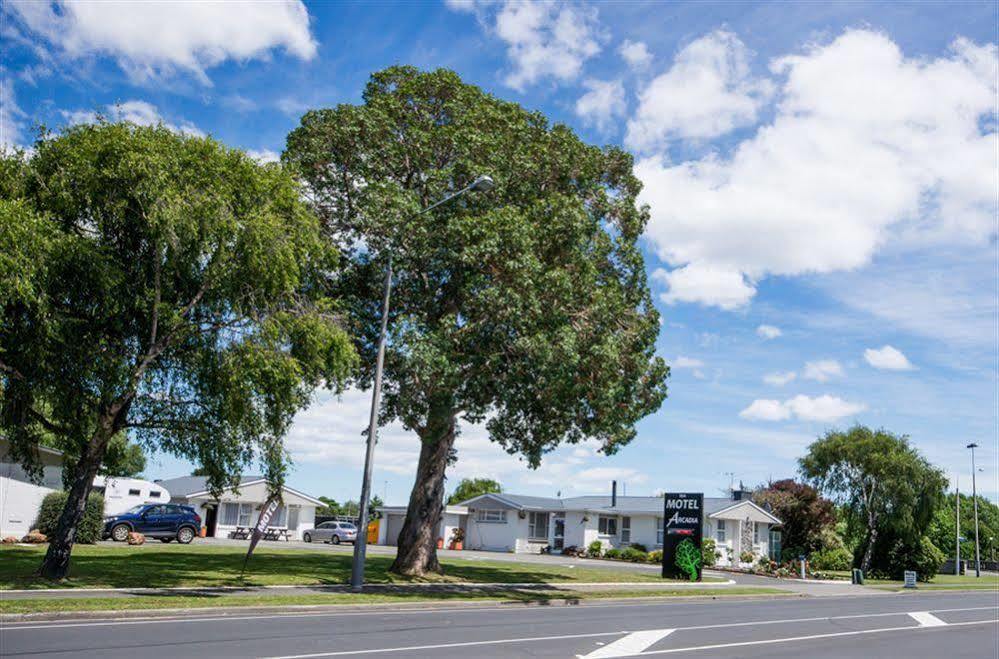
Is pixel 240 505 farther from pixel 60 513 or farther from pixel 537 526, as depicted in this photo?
pixel 537 526

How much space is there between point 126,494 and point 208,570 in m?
22.4

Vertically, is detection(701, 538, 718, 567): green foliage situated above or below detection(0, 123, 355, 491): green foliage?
below

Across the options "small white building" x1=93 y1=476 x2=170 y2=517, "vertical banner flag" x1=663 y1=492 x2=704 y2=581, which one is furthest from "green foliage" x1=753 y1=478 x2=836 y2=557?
"small white building" x1=93 y1=476 x2=170 y2=517

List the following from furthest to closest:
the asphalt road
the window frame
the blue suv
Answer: the window frame < the blue suv < the asphalt road

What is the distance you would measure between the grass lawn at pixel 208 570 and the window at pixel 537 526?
19.9 m

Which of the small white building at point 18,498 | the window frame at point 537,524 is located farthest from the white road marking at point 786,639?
the window frame at point 537,524

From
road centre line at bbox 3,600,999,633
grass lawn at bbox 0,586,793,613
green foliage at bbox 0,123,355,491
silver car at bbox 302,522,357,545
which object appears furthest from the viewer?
silver car at bbox 302,522,357,545

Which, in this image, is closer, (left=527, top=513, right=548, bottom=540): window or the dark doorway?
the dark doorway

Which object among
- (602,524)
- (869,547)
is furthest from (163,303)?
(869,547)

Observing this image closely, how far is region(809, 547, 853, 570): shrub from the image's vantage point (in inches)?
1973

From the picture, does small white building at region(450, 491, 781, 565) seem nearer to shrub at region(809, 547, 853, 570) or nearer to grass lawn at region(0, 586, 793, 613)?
shrub at region(809, 547, 853, 570)

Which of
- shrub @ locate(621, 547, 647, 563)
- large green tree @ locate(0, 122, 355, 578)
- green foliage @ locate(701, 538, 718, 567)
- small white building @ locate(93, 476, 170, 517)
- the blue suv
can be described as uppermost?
large green tree @ locate(0, 122, 355, 578)

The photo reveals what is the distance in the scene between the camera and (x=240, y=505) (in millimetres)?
51562

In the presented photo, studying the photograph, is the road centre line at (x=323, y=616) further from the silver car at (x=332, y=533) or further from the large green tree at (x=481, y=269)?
the silver car at (x=332, y=533)
